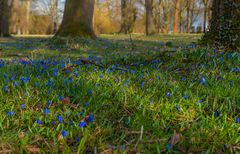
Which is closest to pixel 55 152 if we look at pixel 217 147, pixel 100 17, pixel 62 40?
pixel 217 147

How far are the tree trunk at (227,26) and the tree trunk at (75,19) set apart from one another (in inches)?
359

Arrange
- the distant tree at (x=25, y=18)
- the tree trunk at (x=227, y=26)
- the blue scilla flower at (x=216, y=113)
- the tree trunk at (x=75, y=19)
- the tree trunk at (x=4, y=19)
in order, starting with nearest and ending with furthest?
1. the blue scilla flower at (x=216, y=113)
2. the tree trunk at (x=227, y=26)
3. the tree trunk at (x=75, y=19)
4. the tree trunk at (x=4, y=19)
5. the distant tree at (x=25, y=18)

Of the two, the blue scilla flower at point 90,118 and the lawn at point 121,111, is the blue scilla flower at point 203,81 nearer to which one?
the lawn at point 121,111

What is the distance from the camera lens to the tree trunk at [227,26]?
566cm

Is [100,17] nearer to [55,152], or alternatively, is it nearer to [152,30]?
[152,30]

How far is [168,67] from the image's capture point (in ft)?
14.6

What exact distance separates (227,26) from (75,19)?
968 cm

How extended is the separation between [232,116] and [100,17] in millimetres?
47531

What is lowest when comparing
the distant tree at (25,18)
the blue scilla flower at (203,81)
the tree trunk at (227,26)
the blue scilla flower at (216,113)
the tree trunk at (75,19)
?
the blue scilla flower at (216,113)

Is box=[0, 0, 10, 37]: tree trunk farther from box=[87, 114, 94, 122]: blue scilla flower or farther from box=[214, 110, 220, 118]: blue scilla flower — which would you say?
box=[214, 110, 220, 118]: blue scilla flower

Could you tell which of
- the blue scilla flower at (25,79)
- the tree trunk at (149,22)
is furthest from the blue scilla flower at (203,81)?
the tree trunk at (149,22)

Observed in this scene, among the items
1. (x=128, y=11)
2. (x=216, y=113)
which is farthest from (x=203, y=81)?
(x=128, y=11)

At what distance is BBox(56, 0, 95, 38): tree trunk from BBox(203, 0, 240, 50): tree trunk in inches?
359

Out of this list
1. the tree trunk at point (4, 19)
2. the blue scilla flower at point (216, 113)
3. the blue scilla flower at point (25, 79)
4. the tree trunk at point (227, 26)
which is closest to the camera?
the blue scilla flower at point (216, 113)
